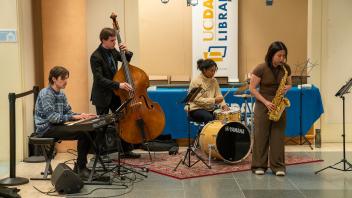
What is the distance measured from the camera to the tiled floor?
5000 millimetres

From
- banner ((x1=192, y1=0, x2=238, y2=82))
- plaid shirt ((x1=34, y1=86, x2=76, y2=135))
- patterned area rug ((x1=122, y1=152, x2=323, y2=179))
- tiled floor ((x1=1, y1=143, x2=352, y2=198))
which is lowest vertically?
tiled floor ((x1=1, y1=143, x2=352, y2=198))

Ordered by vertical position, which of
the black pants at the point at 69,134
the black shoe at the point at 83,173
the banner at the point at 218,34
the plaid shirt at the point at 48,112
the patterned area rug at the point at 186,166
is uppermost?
the banner at the point at 218,34

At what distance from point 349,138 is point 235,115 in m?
2.53

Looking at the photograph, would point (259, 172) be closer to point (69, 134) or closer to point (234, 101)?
point (234, 101)

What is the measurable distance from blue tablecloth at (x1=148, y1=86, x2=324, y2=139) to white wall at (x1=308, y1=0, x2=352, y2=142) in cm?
30

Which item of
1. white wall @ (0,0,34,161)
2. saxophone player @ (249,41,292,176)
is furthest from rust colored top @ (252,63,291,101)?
white wall @ (0,0,34,161)

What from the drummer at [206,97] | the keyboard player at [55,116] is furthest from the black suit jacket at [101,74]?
the drummer at [206,97]

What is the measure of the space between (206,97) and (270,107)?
51.2 inches

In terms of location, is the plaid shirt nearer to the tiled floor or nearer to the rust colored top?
the tiled floor

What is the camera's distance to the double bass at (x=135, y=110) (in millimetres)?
5801

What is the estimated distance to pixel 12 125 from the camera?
5.44 m

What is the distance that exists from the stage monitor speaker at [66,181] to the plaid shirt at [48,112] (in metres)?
0.52

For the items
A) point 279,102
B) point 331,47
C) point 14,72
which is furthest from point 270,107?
point 14,72

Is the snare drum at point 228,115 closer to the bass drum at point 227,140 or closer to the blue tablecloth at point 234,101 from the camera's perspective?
the bass drum at point 227,140
